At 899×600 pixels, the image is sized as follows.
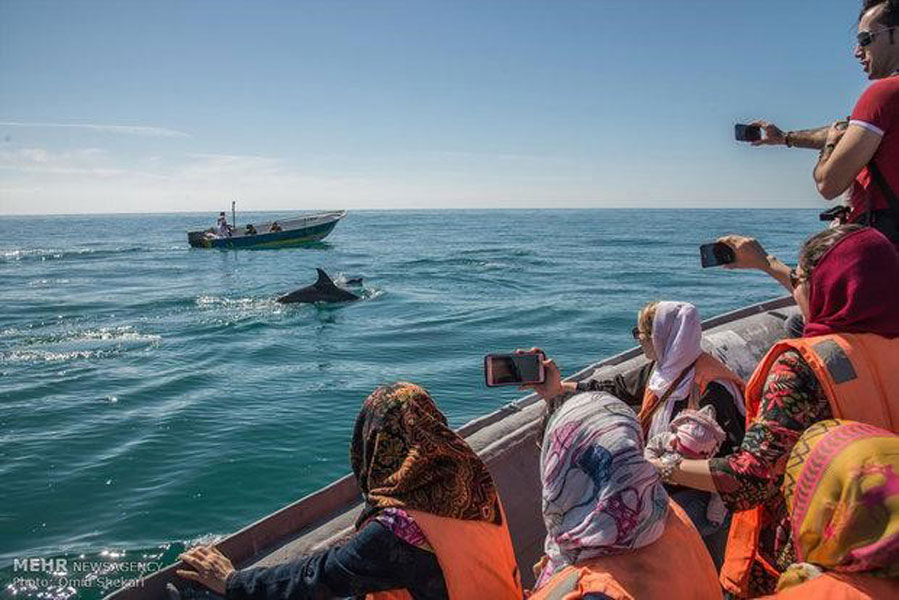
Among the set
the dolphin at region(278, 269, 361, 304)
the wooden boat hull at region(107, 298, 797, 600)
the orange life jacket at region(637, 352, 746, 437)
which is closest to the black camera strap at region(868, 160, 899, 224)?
the orange life jacket at region(637, 352, 746, 437)

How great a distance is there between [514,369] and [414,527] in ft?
3.20

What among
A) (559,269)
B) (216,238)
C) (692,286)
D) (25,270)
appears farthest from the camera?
(216,238)

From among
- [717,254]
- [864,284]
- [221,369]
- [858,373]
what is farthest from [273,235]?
[858,373]

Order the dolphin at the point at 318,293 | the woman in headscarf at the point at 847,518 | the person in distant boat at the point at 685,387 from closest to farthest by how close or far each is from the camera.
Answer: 1. the woman in headscarf at the point at 847,518
2. the person in distant boat at the point at 685,387
3. the dolphin at the point at 318,293

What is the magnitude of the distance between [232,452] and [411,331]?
9.87 meters

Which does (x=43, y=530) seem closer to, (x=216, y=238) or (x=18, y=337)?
(x=18, y=337)

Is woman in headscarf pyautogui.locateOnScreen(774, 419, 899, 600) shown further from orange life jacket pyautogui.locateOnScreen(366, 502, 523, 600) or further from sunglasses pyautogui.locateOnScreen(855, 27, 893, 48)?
sunglasses pyautogui.locateOnScreen(855, 27, 893, 48)

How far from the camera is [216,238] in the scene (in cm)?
4653

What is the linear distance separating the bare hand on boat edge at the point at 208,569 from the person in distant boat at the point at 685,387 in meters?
1.65

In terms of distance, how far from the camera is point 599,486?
1.82 meters

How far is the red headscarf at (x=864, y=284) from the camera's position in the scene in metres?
2.21

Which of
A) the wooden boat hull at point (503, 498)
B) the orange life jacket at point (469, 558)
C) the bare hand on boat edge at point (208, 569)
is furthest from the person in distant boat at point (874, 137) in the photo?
the bare hand on boat edge at point (208, 569)

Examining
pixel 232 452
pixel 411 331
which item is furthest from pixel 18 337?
pixel 232 452

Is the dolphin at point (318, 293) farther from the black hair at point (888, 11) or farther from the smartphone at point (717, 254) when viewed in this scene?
the black hair at point (888, 11)
